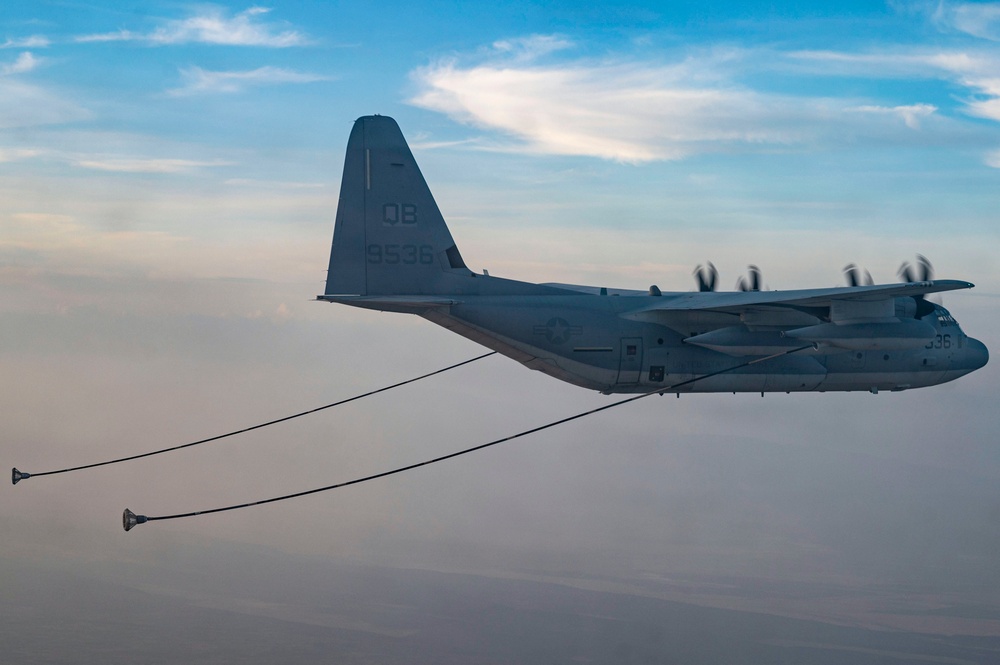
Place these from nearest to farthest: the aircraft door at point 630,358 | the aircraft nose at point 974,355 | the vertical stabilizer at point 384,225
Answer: the vertical stabilizer at point 384,225 < the aircraft door at point 630,358 < the aircraft nose at point 974,355

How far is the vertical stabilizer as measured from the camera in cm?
2972

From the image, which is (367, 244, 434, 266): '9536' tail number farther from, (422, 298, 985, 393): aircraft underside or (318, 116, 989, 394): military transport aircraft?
(422, 298, 985, 393): aircraft underside

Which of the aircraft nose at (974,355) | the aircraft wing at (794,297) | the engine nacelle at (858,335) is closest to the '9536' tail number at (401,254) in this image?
the aircraft wing at (794,297)

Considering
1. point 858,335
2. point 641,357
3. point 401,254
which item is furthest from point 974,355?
point 401,254

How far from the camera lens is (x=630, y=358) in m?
31.7

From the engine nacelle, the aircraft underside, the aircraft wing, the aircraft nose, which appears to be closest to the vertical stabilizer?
the aircraft underside

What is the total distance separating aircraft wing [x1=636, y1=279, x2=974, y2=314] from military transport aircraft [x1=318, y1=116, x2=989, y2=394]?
58 mm

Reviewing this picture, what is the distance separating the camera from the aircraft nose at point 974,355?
116ft

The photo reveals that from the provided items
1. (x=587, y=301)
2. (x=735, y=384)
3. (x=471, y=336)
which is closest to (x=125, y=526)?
(x=471, y=336)

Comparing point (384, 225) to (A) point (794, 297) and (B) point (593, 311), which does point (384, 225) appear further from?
(A) point (794, 297)

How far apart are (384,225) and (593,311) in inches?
278

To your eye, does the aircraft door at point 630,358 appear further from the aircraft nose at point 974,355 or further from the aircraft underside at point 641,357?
the aircraft nose at point 974,355

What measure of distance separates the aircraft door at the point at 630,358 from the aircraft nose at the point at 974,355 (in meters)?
12.5

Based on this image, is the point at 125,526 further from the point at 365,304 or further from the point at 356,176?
the point at 356,176
